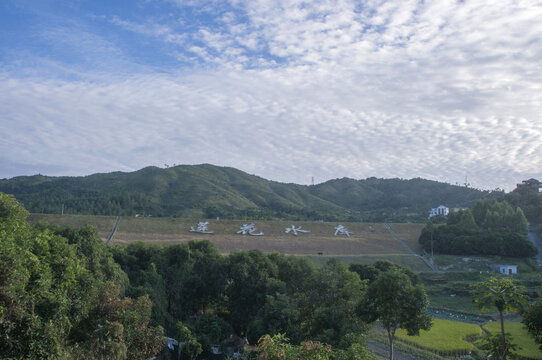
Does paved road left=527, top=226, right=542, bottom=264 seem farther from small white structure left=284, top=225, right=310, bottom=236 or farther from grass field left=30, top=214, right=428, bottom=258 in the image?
small white structure left=284, top=225, right=310, bottom=236

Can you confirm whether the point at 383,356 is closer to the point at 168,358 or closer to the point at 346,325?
the point at 346,325


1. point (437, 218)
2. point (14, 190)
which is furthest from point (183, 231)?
point (14, 190)

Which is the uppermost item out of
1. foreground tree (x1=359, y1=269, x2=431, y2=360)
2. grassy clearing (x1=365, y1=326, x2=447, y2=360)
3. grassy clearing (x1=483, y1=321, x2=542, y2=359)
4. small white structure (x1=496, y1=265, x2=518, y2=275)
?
foreground tree (x1=359, y1=269, x2=431, y2=360)

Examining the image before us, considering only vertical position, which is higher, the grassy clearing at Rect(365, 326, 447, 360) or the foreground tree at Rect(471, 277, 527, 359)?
the foreground tree at Rect(471, 277, 527, 359)

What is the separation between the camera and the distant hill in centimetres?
6662

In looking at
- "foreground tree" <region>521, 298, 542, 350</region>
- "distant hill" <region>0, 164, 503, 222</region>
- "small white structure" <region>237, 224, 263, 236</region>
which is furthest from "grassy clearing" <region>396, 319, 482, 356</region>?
"distant hill" <region>0, 164, 503, 222</region>

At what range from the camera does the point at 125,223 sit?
4503 cm

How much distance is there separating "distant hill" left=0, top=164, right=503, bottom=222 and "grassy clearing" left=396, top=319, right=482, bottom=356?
118 feet

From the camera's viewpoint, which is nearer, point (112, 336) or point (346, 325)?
point (112, 336)

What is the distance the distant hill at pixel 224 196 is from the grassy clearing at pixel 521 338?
37.0 meters

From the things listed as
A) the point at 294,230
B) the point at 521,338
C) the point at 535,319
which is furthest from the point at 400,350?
the point at 294,230

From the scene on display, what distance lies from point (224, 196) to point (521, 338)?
215ft

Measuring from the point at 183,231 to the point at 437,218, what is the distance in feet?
127

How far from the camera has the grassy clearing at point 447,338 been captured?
20.6 meters
